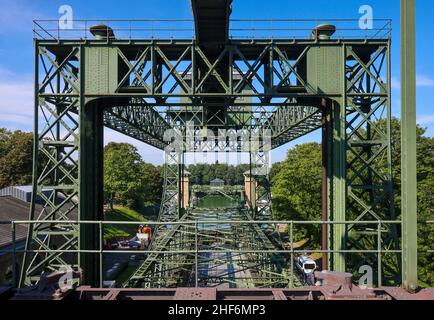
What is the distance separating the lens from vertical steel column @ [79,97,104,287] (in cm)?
927

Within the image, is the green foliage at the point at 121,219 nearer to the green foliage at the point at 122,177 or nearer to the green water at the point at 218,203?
the green foliage at the point at 122,177

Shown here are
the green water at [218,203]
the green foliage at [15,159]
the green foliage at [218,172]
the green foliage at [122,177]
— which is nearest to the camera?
the green foliage at [15,159]

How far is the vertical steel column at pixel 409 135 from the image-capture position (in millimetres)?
4840

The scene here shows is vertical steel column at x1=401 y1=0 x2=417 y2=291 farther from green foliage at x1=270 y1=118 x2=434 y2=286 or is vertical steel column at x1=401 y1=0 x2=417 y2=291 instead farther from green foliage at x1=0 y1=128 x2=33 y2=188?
green foliage at x1=0 y1=128 x2=33 y2=188

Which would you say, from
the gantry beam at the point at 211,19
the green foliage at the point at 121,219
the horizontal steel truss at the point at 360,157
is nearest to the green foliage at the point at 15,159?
the green foliage at the point at 121,219

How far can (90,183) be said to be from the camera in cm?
977

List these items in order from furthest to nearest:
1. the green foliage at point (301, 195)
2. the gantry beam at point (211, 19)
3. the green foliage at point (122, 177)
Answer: the green foliage at point (122, 177) < the green foliage at point (301, 195) < the gantry beam at point (211, 19)


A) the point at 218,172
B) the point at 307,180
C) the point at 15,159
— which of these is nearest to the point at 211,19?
the point at 307,180

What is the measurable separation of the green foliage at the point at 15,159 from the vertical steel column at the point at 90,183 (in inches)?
1326

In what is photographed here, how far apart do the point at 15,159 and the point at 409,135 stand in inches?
1687

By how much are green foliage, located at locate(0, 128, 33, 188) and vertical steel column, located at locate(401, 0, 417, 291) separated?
4245 cm

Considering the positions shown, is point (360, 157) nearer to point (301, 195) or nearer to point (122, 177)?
point (301, 195)

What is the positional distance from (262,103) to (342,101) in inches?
101
